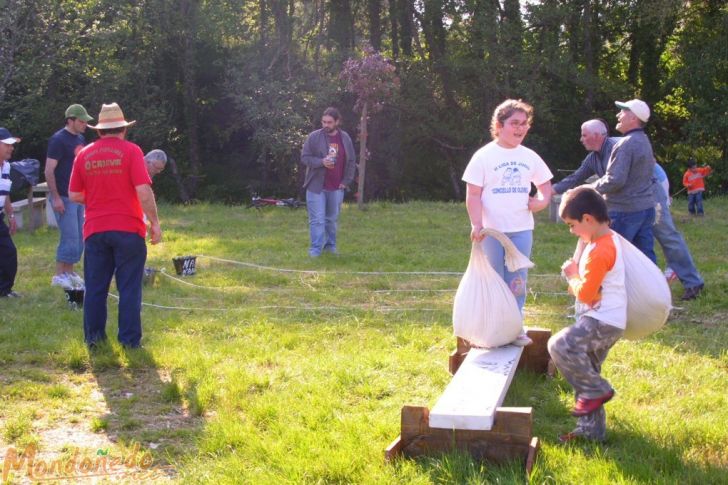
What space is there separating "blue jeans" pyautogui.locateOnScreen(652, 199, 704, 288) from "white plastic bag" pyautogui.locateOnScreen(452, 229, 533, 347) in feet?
10.3

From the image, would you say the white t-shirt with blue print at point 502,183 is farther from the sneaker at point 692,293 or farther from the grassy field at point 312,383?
the sneaker at point 692,293

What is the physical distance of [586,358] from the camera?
3.86 meters

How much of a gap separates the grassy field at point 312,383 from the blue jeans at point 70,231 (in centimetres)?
37

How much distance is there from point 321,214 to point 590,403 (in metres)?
6.52

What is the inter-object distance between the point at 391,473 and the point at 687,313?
4336 millimetres

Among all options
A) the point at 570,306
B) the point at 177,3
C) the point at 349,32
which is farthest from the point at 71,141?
the point at 349,32

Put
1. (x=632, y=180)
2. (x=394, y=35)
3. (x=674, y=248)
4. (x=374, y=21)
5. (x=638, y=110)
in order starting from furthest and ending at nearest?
(x=394, y=35) → (x=374, y=21) → (x=674, y=248) → (x=632, y=180) → (x=638, y=110)

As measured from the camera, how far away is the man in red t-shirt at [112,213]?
5.54m

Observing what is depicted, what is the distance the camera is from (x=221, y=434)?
4.14 m

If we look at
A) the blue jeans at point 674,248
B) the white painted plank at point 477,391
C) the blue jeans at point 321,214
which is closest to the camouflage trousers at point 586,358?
the white painted plank at point 477,391

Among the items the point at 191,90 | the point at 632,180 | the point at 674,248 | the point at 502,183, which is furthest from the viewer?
the point at 191,90

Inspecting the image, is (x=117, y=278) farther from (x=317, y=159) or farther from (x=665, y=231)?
(x=665, y=231)

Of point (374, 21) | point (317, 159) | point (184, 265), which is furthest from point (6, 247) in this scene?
point (374, 21)

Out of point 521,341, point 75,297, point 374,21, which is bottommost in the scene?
point 75,297
